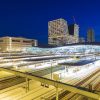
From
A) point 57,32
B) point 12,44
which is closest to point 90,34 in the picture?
point 57,32

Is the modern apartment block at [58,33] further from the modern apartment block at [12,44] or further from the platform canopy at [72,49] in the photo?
the platform canopy at [72,49]

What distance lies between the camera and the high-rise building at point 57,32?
4759 inches

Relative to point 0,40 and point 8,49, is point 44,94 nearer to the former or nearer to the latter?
point 8,49

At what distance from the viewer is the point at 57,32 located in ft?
403

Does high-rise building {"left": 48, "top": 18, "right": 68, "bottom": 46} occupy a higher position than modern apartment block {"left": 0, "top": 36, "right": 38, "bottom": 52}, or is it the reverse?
high-rise building {"left": 48, "top": 18, "right": 68, "bottom": 46}

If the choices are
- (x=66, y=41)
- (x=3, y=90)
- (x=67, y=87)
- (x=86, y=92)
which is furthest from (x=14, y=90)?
(x=66, y=41)

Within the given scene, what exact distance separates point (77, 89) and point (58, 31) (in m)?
118

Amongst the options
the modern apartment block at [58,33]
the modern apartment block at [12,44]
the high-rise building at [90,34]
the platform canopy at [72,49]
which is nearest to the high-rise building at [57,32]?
the modern apartment block at [58,33]

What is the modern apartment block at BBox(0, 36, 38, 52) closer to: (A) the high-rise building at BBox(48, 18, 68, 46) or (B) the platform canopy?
(B) the platform canopy

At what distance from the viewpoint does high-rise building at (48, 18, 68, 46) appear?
121 metres

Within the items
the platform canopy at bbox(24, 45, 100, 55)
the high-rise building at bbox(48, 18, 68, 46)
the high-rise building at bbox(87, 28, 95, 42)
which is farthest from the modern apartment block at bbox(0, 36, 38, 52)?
the high-rise building at bbox(87, 28, 95, 42)

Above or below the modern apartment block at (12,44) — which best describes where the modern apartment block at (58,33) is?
above

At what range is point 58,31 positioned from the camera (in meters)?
123

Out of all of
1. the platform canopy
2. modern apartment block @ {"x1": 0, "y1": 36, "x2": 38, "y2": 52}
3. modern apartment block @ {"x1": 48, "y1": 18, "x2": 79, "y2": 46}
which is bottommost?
the platform canopy
